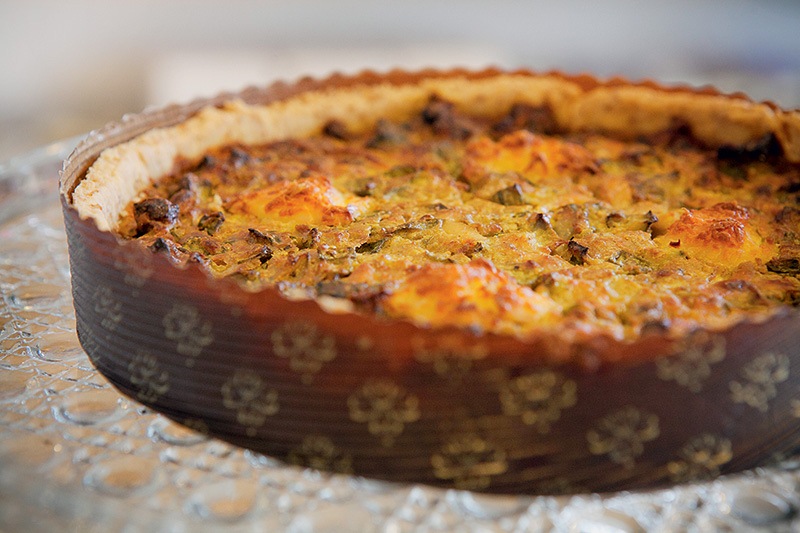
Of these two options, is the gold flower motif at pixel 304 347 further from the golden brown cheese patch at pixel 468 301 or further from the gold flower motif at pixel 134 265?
the gold flower motif at pixel 134 265

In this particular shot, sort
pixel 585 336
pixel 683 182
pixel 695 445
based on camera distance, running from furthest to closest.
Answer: pixel 683 182
pixel 695 445
pixel 585 336

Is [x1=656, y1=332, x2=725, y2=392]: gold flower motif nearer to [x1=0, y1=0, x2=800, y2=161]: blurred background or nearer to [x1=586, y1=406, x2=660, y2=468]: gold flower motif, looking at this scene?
[x1=586, y1=406, x2=660, y2=468]: gold flower motif

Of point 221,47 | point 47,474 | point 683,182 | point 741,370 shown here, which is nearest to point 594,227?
point 683,182

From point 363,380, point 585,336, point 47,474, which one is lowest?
point 47,474

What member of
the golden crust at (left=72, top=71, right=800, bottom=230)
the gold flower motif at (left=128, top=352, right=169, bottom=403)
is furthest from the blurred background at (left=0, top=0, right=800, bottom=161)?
the gold flower motif at (left=128, top=352, right=169, bottom=403)

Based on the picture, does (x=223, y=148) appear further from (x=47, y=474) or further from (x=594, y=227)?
(x=47, y=474)

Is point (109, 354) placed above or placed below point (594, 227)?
below

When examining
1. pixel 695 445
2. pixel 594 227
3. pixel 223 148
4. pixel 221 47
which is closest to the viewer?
pixel 695 445
